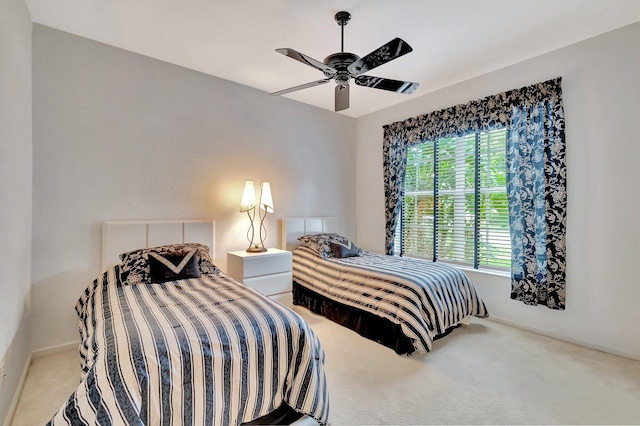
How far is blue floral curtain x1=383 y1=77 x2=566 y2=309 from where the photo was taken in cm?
271

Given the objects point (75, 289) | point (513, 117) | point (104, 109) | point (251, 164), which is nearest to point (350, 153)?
point (251, 164)

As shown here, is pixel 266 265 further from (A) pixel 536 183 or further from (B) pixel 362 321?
(A) pixel 536 183

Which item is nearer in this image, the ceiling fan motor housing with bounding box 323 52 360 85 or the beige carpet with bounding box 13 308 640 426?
the beige carpet with bounding box 13 308 640 426

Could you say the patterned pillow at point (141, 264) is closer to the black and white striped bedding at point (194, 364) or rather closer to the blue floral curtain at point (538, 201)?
the black and white striped bedding at point (194, 364)

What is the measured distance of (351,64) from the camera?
2.01 m

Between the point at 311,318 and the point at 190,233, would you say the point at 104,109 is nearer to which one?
the point at 190,233

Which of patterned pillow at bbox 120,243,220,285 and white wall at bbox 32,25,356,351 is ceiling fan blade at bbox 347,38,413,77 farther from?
patterned pillow at bbox 120,243,220,285

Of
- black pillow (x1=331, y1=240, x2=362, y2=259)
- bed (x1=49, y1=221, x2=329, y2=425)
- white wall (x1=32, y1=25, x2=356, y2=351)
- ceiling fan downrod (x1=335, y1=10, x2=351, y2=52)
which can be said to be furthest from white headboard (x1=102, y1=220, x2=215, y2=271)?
ceiling fan downrod (x1=335, y1=10, x2=351, y2=52)

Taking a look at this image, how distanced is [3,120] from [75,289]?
153 centimetres

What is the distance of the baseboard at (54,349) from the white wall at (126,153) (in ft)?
0.10

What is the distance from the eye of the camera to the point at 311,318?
10.4 ft

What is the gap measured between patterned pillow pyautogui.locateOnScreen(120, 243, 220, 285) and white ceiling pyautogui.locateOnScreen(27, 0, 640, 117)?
187 centimetres

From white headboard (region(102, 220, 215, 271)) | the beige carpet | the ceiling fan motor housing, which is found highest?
the ceiling fan motor housing

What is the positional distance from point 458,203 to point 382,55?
237 cm
